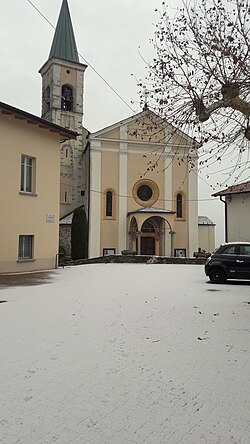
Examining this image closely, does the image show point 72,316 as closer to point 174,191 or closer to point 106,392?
point 106,392

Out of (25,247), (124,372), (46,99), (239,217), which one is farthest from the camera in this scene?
(46,99)

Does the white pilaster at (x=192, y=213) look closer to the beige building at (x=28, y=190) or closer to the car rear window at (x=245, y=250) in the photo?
the beige building at (x=28, y=190)

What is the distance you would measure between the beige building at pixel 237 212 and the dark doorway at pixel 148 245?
27.4 feet

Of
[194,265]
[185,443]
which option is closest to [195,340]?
[185,443]

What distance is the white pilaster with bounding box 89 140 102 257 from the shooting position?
32062mm

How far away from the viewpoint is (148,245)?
33844 millimetres

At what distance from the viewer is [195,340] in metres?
5.87

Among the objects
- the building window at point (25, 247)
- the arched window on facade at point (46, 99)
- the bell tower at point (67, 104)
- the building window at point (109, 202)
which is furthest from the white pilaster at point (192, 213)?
the building window at point (25, 247)

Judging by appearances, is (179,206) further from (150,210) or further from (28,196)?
(28,196)

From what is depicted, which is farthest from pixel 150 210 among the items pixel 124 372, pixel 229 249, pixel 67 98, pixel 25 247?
pixel 124 372

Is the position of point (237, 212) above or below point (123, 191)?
below

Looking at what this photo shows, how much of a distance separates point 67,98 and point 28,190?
26.1 metres

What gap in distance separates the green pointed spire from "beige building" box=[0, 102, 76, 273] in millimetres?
26321

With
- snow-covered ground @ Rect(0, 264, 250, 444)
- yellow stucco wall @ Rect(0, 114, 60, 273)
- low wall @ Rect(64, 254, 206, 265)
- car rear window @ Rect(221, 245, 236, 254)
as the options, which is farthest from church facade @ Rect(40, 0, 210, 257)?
snow-covered ground @ Rect(0, 264, 250, 444)
